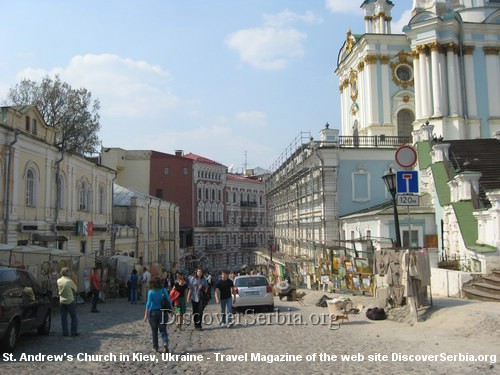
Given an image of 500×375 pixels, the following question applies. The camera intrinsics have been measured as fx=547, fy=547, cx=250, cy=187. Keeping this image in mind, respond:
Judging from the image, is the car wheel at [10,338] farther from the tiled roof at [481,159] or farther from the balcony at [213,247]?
the balcony at [213,247]

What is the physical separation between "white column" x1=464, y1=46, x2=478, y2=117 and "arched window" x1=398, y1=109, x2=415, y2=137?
12.6ft

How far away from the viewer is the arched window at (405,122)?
127 ft

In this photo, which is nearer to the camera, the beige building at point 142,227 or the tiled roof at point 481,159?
the tiled roof at point 481,159

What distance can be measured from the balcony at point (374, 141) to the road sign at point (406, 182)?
1686 cm

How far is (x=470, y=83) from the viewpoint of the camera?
36844 millimetres

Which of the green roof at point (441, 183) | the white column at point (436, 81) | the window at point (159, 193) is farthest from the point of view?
the window at point (159, 193)

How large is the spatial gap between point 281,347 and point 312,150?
2116 cm

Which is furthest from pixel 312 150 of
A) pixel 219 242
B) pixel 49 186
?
pixel 219 242

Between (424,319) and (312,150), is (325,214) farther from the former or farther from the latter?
(424,319)

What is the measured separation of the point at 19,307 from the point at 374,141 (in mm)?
25272

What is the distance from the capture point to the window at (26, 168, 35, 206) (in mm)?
24125

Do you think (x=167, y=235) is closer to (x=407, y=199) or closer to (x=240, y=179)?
(x=240, y=179)

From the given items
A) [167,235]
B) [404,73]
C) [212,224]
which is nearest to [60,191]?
[167,235]
